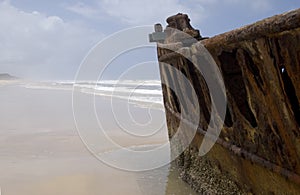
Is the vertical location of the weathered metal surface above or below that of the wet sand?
above

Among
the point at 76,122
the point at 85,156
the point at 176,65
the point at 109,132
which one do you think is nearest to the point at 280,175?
the point at 176,65

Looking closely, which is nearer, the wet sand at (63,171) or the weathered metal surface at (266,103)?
the weathered metal surface at (266,103)

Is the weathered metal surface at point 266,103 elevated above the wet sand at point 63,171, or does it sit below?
above

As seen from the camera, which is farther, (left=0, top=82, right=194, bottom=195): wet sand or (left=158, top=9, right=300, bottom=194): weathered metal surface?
(left=0, top=82, right=194, bottom=195): wet sand

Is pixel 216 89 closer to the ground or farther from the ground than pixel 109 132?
farther from the ground

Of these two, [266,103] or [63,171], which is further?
[63,171]

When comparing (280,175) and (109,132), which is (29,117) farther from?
(280,175)

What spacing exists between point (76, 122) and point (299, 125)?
859cm

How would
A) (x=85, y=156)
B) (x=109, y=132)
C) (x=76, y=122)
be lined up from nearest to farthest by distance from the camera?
(x=85, y=156) → (x=109, y=132) → (x=76, y=122)

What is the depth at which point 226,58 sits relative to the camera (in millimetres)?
3061

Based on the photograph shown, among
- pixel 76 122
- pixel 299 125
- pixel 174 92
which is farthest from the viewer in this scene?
pixel 76 122

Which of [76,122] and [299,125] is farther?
[76,122]

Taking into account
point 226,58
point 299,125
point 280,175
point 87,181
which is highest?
point 226,58

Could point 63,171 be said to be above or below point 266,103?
below
